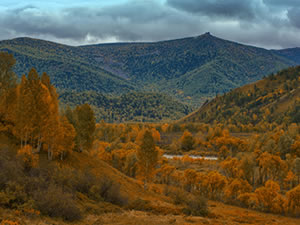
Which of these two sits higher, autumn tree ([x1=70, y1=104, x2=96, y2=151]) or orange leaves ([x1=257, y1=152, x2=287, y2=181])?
autumn tree ([x1=70, y1=104, x2=96, y2=151])

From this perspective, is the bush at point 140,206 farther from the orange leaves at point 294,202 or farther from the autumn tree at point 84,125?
the orange leaves at point 294,202

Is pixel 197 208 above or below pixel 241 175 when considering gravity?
above

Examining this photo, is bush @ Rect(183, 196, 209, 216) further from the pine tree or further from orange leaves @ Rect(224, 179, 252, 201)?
the pine tree

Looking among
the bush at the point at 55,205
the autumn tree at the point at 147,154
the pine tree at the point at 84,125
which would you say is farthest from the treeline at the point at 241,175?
the bush at the point at 55,205

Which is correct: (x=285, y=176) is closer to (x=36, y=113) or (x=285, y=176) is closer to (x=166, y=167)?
(x=166, y=167)

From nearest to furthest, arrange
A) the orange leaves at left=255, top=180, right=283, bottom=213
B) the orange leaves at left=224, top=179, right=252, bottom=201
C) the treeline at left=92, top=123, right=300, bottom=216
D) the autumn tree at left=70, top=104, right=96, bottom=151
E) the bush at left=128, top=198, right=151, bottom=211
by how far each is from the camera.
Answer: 1. the bush at left=128, top=198, right=151, bottom=211
2. the orange leaves at left=255, top=180, right=283, bottom=213
3. the treeline at left=92, top=123, right=300, bottom=216
4. the autumn tree at left=70, top=104, right=96, bottom=151
5. the orange leaves at left=224, top=179, right=252, bottom=201

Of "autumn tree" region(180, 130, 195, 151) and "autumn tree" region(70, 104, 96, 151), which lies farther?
"autumn tree" region(180, 130, 195, 151)

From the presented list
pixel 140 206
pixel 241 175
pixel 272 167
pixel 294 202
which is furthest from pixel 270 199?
pixel 140 206

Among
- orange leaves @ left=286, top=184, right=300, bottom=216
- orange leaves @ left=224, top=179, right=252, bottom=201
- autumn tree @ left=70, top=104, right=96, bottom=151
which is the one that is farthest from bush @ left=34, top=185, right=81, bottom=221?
orange leaves @ left=224, top=179, right=252, bottom=201

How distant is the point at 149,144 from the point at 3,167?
148 feet

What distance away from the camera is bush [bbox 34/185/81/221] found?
24156 millimetres

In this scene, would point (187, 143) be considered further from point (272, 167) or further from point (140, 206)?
point (140, 206)

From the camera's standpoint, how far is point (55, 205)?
965 inches

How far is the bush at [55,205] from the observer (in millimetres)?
24156
